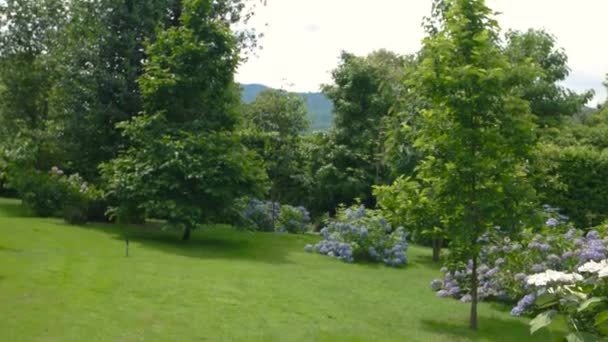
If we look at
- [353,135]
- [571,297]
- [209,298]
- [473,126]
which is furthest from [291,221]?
[571,297]

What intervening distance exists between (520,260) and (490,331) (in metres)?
2.06

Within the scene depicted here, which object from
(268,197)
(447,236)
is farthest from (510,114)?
(268,197)

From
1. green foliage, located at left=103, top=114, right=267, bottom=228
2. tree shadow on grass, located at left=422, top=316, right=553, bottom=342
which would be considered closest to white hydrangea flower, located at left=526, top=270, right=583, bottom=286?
tree shadow on grass, located at left=422, top=316, right=553, bottom=342

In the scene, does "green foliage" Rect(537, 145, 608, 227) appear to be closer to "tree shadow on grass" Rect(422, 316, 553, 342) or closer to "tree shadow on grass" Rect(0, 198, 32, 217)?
"tree shadow on grass" Rect(422, 316, 553, 342)

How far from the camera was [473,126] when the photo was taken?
30.1 ft

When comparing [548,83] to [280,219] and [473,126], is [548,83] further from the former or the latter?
[473,126]

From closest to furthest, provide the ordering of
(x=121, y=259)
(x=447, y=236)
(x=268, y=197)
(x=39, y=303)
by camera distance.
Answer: (x=39, y=303)
(x=447, y=236)
(x=121, y=259)
(x=268, y=197)

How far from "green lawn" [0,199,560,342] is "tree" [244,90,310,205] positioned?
880cm

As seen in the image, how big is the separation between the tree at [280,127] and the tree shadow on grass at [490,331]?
13965mm

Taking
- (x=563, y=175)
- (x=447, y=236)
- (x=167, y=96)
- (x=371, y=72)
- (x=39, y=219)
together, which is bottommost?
(x=39, y=219)

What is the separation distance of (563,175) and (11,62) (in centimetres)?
2303

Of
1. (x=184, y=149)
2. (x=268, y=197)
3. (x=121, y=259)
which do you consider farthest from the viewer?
(x=268, y=197)

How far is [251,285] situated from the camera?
36.9 feet

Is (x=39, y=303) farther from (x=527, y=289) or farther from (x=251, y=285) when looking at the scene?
(x=527, y=289)
